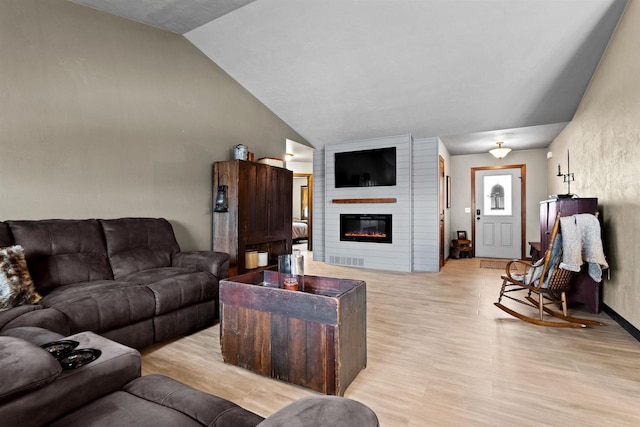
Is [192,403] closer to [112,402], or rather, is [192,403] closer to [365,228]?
[112,402]

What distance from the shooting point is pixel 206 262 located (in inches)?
126

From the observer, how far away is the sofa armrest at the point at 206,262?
3.17 meters

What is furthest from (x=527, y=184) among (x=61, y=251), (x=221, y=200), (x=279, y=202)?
(x=61, y=251)

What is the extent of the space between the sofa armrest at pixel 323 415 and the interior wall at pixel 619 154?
323 centimetres

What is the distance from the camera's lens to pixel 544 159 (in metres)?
7.16

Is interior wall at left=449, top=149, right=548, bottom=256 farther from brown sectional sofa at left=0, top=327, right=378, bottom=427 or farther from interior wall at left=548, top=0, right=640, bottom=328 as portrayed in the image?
brown sectional sofa at left=0, top=327, right=378, bottom=427

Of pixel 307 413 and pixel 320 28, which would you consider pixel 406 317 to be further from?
pixel 320 28

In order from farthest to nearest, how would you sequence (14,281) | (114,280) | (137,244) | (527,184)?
(527,184)
(137,244)
(114,280)
(14,281)

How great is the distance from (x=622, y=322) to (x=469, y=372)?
201 centimetres

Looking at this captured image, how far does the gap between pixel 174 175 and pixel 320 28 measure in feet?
8.20

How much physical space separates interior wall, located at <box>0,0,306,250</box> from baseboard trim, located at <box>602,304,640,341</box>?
15.2 feet

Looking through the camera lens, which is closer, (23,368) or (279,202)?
(23,368)

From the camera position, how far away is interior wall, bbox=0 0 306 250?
110 inches

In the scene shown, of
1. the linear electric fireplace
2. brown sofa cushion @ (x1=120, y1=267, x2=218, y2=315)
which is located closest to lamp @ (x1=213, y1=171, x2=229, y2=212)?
brown sofa cushion @ (x1=120, y1=267, x2=218, y2=315)
